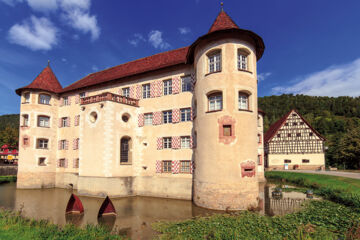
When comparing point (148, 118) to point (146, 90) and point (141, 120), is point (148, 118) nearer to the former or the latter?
point (141, 120)

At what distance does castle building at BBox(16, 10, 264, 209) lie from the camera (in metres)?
16.0

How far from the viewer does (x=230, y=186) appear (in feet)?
50.4

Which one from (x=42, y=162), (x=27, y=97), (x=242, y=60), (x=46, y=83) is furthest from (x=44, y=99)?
(x=242, y=60)

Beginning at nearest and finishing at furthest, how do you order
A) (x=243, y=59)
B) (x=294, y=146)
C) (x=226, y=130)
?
(x=226, y=130) < (x=243, y=59) < (x=294, y=146)

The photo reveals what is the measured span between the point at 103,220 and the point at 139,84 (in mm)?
13480

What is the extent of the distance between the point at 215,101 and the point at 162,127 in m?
6.28

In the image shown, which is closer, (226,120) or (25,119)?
(226,120)

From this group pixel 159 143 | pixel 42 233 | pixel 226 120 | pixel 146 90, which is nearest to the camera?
pixel 42 233

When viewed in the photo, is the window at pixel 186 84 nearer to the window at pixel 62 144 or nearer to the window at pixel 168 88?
the window at pixel 168 88

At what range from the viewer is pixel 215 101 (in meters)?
17.0

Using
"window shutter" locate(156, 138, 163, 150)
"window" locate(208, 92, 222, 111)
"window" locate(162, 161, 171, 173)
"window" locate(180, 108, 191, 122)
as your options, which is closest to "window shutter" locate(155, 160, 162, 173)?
"window" locate(162, 161, 171, 173)

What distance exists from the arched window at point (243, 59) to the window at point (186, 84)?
4.82 metres

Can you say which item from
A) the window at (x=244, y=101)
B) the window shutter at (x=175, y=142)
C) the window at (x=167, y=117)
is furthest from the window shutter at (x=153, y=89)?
the window at (x=244, y=101)

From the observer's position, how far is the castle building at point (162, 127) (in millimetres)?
15961
